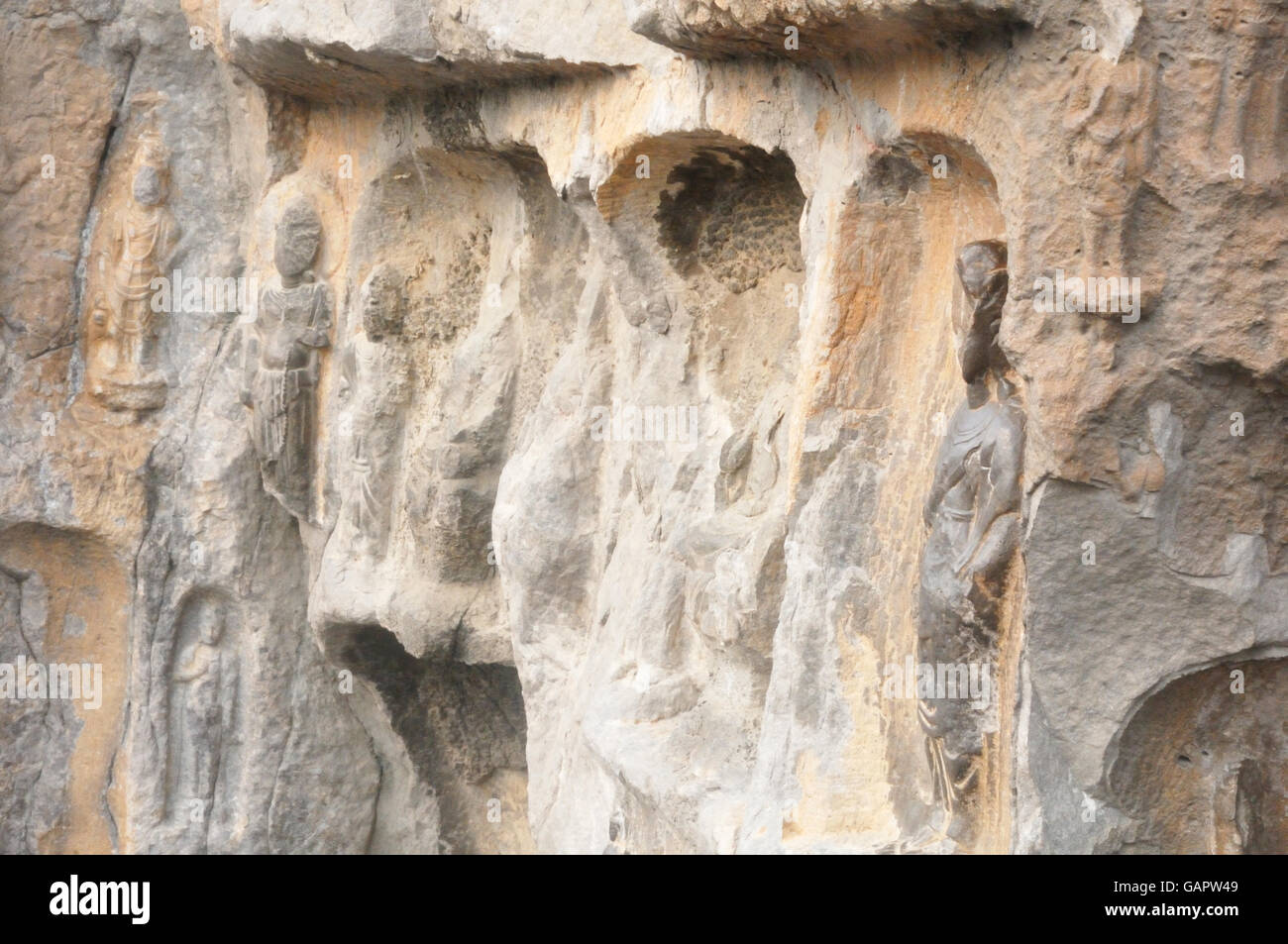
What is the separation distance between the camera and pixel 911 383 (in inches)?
148

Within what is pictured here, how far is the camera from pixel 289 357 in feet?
20.3

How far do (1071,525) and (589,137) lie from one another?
1.99 m

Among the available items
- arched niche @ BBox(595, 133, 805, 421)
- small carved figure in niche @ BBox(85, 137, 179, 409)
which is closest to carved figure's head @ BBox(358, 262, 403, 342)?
small carved figure in niche @ BBox(85, 137, 179, 409)

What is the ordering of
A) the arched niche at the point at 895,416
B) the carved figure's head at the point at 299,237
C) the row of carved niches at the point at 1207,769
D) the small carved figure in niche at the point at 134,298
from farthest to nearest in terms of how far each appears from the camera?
the small carved figure in niche at the point at 134,298
the carved figure's head at the point at 299,237
the arched niche at the point at 895,416
the row of carved niches at the point at 1207,769

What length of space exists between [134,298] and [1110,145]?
14.9 feet

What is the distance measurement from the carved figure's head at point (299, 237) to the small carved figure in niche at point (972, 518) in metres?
3.24

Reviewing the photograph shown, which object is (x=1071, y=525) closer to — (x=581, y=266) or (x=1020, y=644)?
(x=1020, y=644)

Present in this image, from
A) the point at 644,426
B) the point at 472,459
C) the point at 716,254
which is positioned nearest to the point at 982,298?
the point at 716,254

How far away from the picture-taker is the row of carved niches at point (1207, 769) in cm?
320

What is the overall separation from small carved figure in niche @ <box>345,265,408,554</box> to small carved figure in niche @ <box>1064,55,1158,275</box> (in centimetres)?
333

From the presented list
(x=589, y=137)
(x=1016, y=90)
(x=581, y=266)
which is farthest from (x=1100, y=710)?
(x=581, y=266)

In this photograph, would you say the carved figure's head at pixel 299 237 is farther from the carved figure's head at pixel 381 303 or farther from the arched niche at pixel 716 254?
the arched niche at pixel 716 254

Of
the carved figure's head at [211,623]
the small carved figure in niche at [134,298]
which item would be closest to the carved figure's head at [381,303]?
the small carved figure in niche at [134,298]

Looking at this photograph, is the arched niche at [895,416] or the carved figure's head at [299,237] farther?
the carved figure's head at [299,237]
